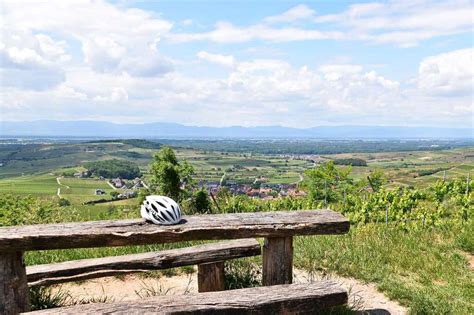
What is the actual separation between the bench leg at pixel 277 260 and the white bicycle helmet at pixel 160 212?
41.4 inches

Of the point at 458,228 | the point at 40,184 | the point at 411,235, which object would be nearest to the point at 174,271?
the point at 411,235

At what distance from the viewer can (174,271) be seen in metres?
6.71

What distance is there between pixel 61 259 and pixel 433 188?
45.7 ft

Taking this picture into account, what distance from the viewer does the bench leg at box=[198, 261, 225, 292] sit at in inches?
206

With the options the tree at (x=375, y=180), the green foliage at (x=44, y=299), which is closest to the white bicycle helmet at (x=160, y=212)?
the green foliage at (x=44, y=299)

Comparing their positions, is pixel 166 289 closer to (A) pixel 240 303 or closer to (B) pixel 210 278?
(B) pixel 210 278

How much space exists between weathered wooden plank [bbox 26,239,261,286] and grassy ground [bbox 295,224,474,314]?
2059 mm

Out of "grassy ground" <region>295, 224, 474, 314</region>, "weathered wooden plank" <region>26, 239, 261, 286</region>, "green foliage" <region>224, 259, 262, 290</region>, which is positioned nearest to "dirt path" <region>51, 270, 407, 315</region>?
"grassy ground" <region>295, 224, 474, 314</region>

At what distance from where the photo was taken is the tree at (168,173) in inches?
877

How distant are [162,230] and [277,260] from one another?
1.32 metres

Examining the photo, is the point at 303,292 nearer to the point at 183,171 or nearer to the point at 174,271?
the point at 174,271

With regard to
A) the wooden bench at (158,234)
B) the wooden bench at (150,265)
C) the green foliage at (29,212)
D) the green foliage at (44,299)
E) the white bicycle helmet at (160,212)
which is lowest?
the green foliage at (44,299)

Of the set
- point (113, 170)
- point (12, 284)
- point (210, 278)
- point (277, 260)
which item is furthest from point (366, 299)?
point (113, 170)

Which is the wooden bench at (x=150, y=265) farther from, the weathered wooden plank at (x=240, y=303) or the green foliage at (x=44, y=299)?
the weathered wooden plank at (x=240, y=303)
